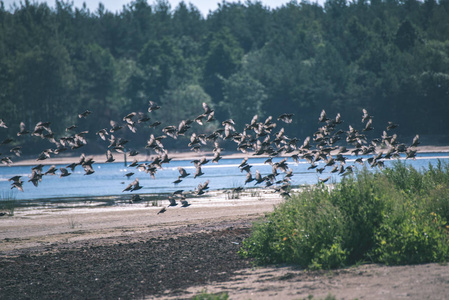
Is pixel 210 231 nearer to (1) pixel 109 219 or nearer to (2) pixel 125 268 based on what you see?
(2) pixel 125 268

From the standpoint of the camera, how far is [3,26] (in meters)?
130

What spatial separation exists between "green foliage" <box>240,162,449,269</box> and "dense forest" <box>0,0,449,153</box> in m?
82.4

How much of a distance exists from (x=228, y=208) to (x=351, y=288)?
20833 millimetres

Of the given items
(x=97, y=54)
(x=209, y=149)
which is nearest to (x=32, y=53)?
(x=97, y=54)

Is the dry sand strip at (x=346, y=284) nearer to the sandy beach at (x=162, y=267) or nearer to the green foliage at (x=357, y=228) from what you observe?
the sandy beach at (x=162, y=267)

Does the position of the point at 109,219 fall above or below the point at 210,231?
below

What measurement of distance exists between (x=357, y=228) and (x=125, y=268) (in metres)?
6.91

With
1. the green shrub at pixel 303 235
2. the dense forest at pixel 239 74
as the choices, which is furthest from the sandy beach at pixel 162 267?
the dense forest at pixel 239 74

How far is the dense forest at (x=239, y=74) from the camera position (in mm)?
100125

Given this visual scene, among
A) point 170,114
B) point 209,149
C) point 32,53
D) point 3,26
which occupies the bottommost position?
point 209,149

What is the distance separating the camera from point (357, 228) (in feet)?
49.0

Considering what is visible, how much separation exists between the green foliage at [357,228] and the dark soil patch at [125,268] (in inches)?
57.4

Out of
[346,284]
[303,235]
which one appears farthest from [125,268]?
[346,284]

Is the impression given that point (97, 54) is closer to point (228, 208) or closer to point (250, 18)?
point (250, 18)
